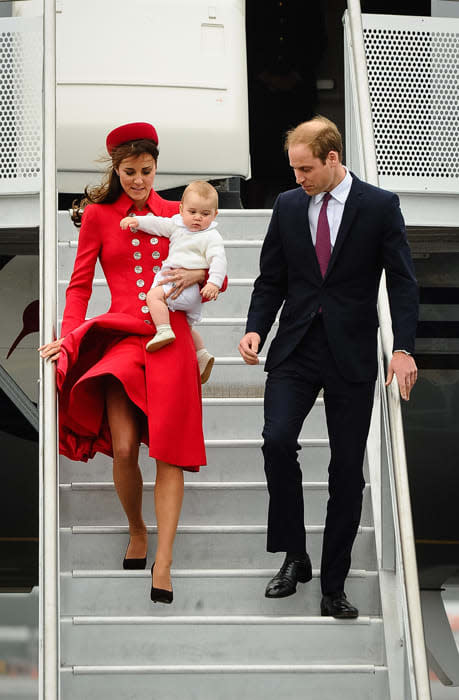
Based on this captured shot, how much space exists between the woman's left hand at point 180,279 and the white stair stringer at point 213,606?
829mm

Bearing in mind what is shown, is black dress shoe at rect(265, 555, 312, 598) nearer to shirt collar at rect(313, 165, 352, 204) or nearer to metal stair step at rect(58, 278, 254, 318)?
shirt collar at rect(313, 165, 352, 204)

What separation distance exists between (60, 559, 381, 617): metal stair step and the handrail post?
59cm

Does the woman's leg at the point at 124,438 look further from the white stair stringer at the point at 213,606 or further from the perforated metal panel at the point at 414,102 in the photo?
the perforated metal panel at the point at 414,102

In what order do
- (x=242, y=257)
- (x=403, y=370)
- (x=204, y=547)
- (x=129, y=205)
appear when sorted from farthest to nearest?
(x=242, y=257), (x=204, y=547), (x=129, y=205), (x=403, y=370)

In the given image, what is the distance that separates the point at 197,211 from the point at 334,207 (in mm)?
439

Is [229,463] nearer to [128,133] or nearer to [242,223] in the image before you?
[128,133]

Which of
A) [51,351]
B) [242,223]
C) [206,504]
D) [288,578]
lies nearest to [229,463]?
[206,504]

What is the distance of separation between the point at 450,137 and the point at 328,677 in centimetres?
296

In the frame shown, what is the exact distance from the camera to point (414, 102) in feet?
17.4

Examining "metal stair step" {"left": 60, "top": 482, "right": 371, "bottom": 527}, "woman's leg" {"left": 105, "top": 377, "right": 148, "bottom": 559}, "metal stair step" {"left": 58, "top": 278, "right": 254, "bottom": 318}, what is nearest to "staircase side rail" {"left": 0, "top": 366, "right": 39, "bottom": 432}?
"metal stair step" {"left": 58, "top": 278, "right": 254, "bottom": 318}

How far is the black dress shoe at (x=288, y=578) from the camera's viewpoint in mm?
3451

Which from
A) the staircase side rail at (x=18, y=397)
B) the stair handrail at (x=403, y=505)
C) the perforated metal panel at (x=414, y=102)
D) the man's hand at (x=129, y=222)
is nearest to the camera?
the stair handrail at (x=403, y=505)

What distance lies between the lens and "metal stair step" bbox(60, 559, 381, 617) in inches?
141

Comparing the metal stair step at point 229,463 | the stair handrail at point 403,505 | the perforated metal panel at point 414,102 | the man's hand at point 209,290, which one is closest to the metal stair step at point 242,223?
the perforated metal panel at point 414,102
